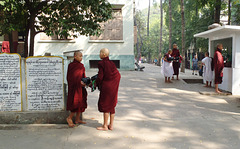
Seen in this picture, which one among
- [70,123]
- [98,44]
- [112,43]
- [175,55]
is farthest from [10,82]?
[112,43]

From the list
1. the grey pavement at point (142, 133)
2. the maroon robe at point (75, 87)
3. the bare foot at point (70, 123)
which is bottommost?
the grey pavement at point (142, 133)

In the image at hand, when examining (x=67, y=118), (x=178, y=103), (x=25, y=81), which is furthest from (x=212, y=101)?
(x=25, y=81)

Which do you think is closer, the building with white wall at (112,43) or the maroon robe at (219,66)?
the maroon robe at (219,66)

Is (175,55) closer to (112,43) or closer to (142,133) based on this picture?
(112,43)

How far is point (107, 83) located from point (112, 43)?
1518 cm

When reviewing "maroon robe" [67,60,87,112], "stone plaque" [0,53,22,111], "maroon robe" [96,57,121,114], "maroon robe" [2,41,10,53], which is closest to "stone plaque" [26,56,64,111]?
"stone plaque" [0,53,22,111]

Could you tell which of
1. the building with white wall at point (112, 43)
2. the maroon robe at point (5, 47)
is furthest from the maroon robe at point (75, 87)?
the building with white wall at point (112, 43)

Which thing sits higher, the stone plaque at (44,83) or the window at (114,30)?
the window at (114,30)

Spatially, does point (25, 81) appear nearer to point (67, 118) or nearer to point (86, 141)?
point (67, 118)

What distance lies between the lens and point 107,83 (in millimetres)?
5316

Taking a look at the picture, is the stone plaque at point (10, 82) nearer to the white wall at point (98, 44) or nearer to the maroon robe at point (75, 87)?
the maroon robe at point (75, 87)

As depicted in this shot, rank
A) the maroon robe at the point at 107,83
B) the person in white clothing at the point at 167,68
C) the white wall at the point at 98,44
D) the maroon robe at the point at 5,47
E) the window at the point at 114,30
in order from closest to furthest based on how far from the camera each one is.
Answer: the maroon robe at the point at 107,83 → the maroon robe at the point at 5,47 → the person in white clothing at the point at 167,68 → the white wall at the point at 98,44 → the window at the point at 114,30

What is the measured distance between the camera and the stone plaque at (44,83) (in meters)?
5.68

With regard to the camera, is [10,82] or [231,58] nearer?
[10,82]
